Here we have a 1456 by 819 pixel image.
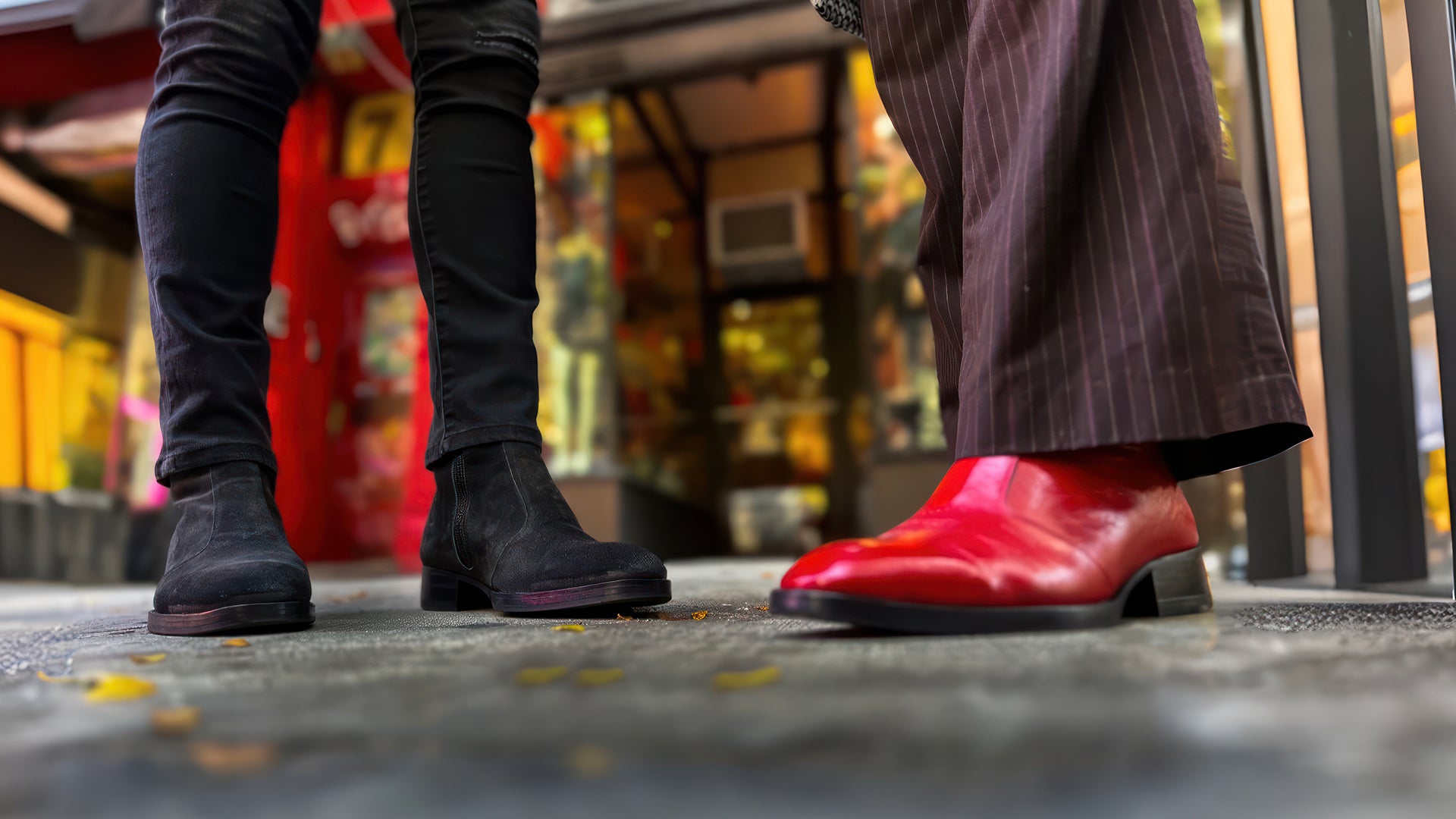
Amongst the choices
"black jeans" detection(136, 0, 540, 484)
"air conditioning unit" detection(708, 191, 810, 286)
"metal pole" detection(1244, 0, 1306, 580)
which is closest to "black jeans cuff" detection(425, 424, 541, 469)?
"black jeans" detection(136, 0, 540, 484)

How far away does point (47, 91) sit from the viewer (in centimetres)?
396

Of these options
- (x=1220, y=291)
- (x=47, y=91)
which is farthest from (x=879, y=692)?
(x=47, y=91)

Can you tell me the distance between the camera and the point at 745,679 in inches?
18.4

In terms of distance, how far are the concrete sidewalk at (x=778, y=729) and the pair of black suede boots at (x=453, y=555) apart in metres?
0.19

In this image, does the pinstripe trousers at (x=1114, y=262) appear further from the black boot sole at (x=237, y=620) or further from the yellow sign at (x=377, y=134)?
the yellow sign at (x=377, y=134)

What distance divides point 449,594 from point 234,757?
69cm

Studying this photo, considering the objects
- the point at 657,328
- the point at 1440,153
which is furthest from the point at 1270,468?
the point at 657,328

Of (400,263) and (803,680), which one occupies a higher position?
(400,263)

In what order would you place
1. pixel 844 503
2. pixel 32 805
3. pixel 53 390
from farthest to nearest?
1. pixel 844 503
2. pixel 53 390
3. pixel 32 805

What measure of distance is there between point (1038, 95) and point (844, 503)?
4741 millimetres

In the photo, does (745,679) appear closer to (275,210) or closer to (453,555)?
(453,555)

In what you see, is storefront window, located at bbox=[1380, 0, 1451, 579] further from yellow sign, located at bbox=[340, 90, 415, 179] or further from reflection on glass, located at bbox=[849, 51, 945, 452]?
yellow sign, located at bbox=[340, 90, 415, 179]

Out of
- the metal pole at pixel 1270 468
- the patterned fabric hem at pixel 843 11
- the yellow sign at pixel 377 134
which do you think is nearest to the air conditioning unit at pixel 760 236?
the yellow sign at pixel 377 134

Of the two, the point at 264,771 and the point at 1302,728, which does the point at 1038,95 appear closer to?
the point at 1302,728
